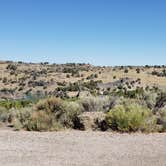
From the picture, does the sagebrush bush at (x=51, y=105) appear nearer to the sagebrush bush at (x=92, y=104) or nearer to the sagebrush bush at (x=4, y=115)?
the sagebrush bush at (x=4, y=115)

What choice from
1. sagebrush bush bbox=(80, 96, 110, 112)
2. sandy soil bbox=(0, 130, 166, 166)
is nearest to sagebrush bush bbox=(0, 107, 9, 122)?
sagebrush bush bbox=(80, 96, 110, 112)

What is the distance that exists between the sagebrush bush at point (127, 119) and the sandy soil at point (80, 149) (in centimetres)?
103

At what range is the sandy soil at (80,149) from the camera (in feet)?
47.2

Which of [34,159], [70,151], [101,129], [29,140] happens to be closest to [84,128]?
[101,129]

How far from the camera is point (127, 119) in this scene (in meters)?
20.8

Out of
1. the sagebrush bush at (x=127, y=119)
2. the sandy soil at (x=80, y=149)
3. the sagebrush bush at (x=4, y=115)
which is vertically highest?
the sagebrush bush at (x=127, y=119)

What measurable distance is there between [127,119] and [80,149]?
16.6 feet

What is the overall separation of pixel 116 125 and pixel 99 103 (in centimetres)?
654

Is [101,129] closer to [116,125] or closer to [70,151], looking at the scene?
[116,125]

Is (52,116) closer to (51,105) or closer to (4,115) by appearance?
(51,105)

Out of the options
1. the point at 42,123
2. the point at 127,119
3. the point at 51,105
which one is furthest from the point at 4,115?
the point at 127,119

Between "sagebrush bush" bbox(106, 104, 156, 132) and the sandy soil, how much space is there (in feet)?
3.37

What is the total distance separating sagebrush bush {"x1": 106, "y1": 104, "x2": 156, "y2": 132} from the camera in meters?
20.6

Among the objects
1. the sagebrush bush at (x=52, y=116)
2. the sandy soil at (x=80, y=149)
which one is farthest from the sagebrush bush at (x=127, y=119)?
the sagebrush bush at (x=52, y=116)
